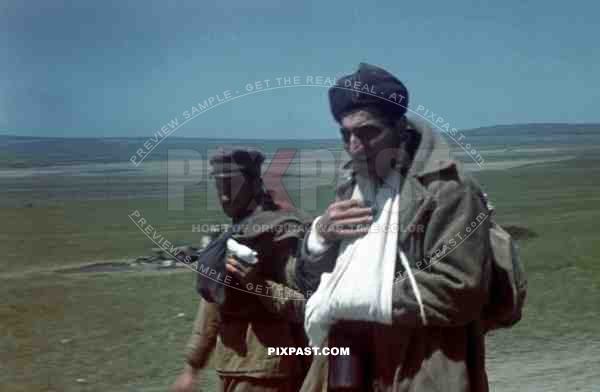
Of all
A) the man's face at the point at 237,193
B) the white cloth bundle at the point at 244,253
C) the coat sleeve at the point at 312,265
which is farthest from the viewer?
the man's face at the point at 237,193

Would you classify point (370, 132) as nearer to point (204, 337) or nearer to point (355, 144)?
point (355, 144)

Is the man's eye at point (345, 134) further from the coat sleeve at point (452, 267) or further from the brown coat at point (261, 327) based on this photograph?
the brown coat at point (261, 327)

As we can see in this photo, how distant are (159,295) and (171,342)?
1.51 metres

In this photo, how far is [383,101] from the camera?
7.42ft

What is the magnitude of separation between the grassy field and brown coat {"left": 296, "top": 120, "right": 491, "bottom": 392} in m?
1.22

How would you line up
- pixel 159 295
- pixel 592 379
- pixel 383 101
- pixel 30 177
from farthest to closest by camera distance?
pixel 30 177 → pixel 159 295 → pixel 592 379 → pixel 383 101

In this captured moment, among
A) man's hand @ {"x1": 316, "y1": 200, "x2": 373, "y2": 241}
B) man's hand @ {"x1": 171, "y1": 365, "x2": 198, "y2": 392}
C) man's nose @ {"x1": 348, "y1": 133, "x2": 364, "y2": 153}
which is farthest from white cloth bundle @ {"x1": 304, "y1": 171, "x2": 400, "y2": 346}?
man's hand @ {"x1": 171, "y1": 365, "x2": 198, "y2": 392}

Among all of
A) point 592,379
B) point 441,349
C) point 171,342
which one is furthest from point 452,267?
point 171,342

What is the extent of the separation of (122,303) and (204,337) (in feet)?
16.7

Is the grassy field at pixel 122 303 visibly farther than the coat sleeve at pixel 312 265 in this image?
Yes

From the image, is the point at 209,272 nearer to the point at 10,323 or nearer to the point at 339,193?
the point at 339,193

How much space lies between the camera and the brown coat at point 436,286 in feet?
6.75

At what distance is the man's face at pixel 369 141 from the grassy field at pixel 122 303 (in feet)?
3.58

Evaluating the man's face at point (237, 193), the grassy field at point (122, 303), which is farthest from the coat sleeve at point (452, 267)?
the grassy field at point (122, 303)
